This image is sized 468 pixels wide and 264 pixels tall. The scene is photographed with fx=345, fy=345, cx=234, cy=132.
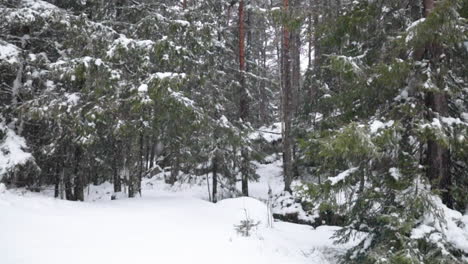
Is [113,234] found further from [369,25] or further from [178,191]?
[178,191]

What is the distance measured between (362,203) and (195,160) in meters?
7.53

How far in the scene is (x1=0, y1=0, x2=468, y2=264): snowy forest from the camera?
5.13 m

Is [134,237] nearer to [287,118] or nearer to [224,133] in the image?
[224,133]

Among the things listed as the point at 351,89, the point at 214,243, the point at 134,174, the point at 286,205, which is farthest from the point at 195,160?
the point at 351,89

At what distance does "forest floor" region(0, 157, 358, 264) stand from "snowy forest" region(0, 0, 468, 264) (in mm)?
39

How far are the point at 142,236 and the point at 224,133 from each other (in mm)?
6708

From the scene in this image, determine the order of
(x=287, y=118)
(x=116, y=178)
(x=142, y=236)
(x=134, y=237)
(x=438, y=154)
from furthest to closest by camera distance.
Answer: (x=287, y=118) < (x=116, y=178) < (x=142, y=236) < (x=134, y=237) < (x=438, y=154)

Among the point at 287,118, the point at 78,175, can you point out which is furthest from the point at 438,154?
the point at 78,175

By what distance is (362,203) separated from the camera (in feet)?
20.4

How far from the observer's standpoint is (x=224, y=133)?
493 inches

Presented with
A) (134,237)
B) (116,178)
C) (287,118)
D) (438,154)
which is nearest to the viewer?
(438,154)

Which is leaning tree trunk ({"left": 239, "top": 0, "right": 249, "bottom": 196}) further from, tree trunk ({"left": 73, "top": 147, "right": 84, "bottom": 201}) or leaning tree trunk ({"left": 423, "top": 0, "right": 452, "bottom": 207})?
leaning tree trunk ({"left": 423, "top": 0, "right": 452, "bottom": 207})

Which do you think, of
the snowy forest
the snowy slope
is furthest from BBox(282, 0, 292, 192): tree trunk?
the snowy slope

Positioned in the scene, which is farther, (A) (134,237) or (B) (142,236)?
(B) (142,236)
